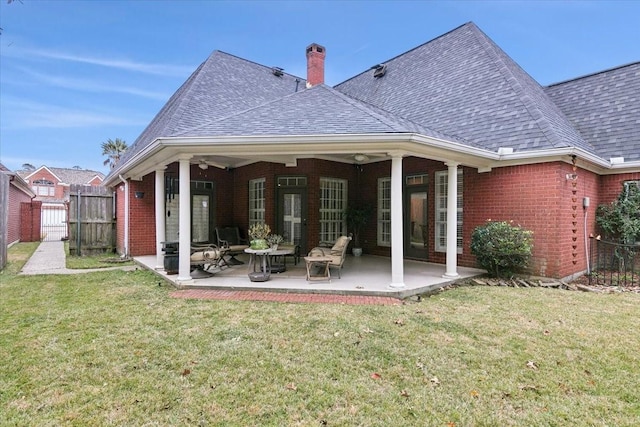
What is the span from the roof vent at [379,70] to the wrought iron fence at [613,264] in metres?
9.50

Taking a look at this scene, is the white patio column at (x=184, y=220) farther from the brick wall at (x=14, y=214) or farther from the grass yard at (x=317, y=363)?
the brick wall at (x=14, y=214)

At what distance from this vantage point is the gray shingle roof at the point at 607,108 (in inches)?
353

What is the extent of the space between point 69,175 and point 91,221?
1849 inches

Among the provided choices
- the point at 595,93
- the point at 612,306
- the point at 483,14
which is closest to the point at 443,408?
the point at 612,306

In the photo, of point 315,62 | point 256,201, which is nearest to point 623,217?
point 256,201

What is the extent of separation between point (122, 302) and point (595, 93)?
1371 cm

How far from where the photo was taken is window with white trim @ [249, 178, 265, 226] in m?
11.3

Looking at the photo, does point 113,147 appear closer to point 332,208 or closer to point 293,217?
point 293,217

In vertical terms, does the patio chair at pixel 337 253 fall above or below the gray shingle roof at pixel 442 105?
below

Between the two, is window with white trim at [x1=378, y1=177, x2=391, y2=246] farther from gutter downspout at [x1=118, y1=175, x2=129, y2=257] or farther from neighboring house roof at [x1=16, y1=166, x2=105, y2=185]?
neighboring house roof at [x1=16, y1=166, x2=105, y2=185]

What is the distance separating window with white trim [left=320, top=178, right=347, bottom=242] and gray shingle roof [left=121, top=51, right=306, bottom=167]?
364cm

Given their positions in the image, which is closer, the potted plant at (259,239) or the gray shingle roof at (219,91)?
the potted plant at (259,239)

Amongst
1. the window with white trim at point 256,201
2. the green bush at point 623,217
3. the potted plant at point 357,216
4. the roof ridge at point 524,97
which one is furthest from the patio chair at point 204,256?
the green bush at point 623,217

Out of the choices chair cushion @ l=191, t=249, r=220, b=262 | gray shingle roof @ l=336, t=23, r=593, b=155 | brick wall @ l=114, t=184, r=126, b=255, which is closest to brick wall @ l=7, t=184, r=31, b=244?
brick wall @ l=114, t=184, r=126, b=255
